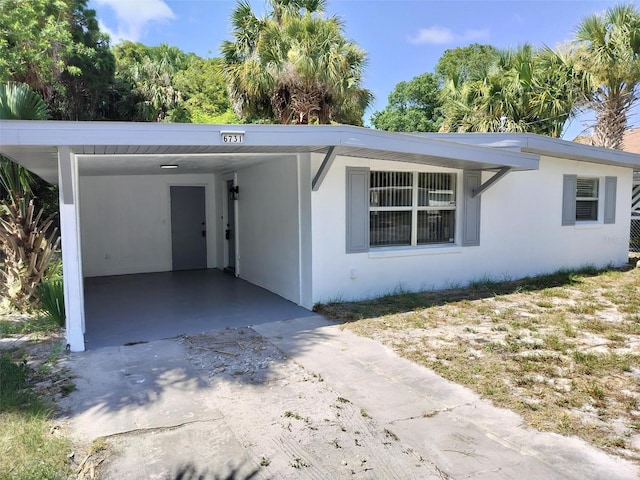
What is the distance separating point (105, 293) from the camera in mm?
8484

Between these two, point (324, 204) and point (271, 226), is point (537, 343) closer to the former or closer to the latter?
point (324, 204)

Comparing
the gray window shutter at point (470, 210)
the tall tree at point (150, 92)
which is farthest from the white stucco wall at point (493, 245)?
the tall tree at point (150, 92)

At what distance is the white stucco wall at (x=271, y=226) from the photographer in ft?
24.2

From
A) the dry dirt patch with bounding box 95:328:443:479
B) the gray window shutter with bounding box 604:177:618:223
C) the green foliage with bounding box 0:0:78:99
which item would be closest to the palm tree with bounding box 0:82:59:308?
the dry dirt patch with bounding box 95:328:443:479

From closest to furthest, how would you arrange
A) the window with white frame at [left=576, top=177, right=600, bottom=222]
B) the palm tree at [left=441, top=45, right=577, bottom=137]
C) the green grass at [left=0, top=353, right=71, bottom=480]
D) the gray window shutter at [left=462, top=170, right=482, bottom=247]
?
the green grass at [left=0, top=353, right=71, bottom=480], the gray window shutter at [left=462, top=170, right=482, bottom=247], the window with white frame at [left=576, top=177, right=600, bottom=222], the palm tree at [left=441, top=45, right=577, bottom=137]

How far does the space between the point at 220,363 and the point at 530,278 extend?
23.5ft

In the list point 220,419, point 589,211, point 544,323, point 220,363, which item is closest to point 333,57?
point 589,211

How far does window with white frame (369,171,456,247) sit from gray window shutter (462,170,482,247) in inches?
7.6

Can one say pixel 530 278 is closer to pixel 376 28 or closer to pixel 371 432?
pixel 371 432

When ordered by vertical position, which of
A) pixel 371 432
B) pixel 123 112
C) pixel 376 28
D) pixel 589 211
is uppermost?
pixel 376 28

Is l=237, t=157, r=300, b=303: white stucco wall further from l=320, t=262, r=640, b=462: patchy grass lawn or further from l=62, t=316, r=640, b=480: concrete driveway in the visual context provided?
l=62, t=316, r=640, b=480: concrete driveway

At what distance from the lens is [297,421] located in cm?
360

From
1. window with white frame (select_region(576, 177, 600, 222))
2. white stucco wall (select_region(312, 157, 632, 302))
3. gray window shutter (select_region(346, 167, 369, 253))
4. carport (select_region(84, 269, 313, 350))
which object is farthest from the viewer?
window with white frame (select_region(576, 177, 600, 222))

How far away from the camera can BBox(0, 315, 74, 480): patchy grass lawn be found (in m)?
2.89
